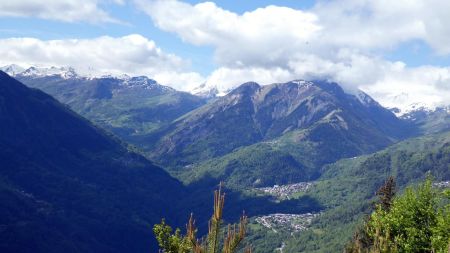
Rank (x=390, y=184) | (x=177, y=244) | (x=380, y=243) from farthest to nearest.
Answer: (x=390, y=184) → (x=177, y=244) → (x=380, y=243)

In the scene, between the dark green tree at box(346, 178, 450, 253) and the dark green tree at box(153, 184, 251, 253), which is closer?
the dark green tree at box(153, 184, 251, 253)

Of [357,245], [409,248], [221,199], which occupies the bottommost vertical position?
[409,248]

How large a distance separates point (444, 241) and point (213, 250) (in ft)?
121

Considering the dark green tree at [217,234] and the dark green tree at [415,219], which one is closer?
the dark green tree at [217,234]

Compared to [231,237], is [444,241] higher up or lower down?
lower down

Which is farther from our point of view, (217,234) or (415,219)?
(415,219)

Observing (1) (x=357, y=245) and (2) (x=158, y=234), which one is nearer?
(1) (x=357, y=245)

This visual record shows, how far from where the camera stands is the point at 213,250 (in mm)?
21188

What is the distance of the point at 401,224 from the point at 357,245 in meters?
38.0

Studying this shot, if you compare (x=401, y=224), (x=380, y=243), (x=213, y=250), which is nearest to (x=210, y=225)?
(x=213, y=250)

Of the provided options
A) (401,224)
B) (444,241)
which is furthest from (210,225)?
(401,224)

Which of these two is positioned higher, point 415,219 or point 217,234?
point 217,234

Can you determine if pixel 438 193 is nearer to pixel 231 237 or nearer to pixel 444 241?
pixel 444 241

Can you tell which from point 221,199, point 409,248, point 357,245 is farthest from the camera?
point 409,248
